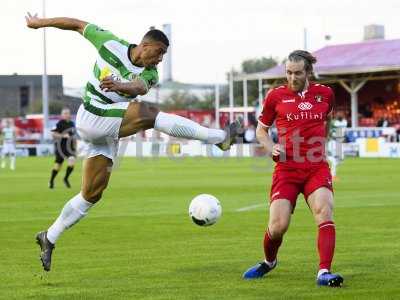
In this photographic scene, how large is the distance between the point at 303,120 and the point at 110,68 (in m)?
2.10

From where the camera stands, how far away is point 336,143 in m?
33.3

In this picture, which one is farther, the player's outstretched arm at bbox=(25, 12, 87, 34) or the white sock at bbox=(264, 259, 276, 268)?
the player's outstretched arm at bbox=(25, 12, 87, 34)

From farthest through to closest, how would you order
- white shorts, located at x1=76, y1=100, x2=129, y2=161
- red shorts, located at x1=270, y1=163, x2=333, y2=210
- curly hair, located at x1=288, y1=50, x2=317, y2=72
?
white shorts, located at x1=76, y1=100, x2=129, y2=161 < red shorts, located at x1=270, y1=163, x2=333, y2=210 < curly hair, located at x1=288, y1=50, x2=317, y2=72

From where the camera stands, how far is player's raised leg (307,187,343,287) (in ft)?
29.9

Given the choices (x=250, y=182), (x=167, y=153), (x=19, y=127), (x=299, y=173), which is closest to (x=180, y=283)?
(x=299, y=173)

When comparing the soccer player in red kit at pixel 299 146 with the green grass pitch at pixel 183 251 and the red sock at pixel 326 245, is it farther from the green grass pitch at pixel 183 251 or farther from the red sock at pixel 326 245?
the green grass pitch at pixel 183 251

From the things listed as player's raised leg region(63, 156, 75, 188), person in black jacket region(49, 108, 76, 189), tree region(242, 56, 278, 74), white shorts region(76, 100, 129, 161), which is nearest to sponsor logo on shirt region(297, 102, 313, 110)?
white shorts region(76, 100, 129, 161)

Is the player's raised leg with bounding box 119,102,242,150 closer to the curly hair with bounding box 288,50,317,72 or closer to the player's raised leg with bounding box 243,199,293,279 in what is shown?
the player's raised leg with bounding box 243,199,293,279

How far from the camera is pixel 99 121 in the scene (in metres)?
10.0

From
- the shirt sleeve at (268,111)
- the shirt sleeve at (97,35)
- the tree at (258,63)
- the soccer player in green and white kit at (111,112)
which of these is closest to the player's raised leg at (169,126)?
the soccer player in green and white kit at (111,112)

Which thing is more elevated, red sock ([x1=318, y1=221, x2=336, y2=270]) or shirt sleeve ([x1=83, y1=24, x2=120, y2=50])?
shirt sleeve ([x1=83, y1=24, x2=120, y2=50])

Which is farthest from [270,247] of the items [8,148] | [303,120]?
[8,148]

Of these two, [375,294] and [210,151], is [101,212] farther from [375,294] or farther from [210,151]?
[210,151]

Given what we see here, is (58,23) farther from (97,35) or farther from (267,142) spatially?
(267,142)
